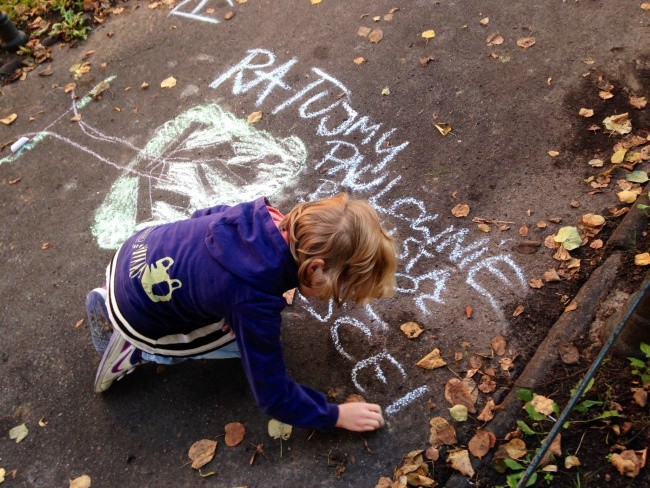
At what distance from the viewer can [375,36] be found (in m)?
4.19

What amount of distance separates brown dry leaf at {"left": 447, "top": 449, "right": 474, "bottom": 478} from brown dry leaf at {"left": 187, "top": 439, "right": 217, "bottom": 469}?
3.37ft

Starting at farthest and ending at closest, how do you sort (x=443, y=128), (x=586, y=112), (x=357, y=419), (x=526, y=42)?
(x=526, y=42)
(x=443, y=128)
(x=586, y=112)
(x=357, y=419)

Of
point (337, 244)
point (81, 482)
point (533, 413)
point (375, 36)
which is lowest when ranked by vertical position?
point (81, 482)

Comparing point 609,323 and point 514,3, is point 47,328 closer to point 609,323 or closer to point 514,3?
point 609,323

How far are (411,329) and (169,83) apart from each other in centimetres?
275

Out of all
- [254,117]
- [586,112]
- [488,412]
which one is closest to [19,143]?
[254,117]

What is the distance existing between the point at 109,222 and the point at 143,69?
1.56 metres

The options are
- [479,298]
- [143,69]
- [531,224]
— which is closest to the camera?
[479,298]

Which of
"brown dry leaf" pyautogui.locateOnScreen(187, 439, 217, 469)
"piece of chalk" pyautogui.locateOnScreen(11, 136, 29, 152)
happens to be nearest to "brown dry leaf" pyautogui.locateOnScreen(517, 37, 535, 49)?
"brown dry leaf" pyautogui.locateOnScreen(187, 439, 217, 469)

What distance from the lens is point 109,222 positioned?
3.56 m

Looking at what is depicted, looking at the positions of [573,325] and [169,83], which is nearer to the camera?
[573,325]

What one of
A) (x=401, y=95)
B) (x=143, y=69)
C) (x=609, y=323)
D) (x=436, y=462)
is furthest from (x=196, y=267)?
(x=143, y=69)

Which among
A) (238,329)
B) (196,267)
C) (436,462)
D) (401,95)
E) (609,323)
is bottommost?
(436,462)

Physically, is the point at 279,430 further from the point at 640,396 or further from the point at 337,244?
the point at 640,396
